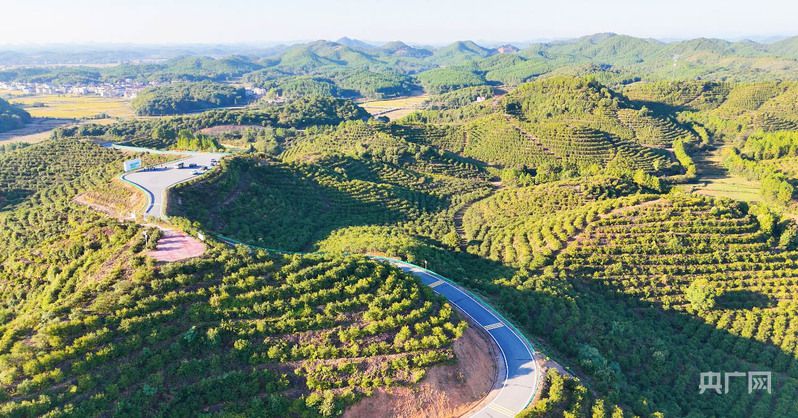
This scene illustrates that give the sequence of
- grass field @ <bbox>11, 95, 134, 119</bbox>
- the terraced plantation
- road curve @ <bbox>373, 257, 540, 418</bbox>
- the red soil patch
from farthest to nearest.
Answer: grass field @ <bbox>11, 95, 134, 119</bbox>, the red soil patch, road curve @ <bbox>373, 257, 540, 418</bbox>, the terraced plantation

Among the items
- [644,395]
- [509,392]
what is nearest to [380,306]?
[509,392]

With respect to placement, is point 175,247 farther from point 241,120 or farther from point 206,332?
point 241,120

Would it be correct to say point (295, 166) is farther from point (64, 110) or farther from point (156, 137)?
point (64, 110)

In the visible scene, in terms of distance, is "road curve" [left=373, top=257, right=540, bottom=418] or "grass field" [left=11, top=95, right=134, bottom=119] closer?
"road curve" [left=373, top=257, right=540, bottom=418]

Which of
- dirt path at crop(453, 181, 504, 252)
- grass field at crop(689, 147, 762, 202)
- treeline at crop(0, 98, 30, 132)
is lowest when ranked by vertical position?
dirt path at crop(453, 181, 504, 252)

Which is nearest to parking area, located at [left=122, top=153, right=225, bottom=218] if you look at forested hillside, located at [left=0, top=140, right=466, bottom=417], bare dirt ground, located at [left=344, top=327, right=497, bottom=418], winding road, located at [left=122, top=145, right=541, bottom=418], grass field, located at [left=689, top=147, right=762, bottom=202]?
winding road, located at [left=122, top=145, right=541, bottom=418]

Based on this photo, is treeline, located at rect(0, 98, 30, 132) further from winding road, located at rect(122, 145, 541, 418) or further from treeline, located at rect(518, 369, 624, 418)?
treeline, located at rect(518, 369, 624, 418)

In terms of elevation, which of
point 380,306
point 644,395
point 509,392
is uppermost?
point 380,306
